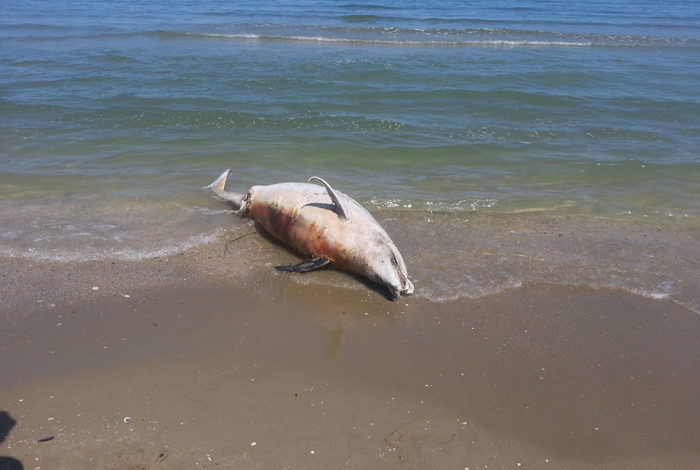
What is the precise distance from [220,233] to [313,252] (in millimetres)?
1415

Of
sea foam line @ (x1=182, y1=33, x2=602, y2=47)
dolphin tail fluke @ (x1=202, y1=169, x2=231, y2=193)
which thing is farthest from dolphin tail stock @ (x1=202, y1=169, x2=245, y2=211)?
sea foam line @ (x1=182, y1=33, x2=602, y2=47)

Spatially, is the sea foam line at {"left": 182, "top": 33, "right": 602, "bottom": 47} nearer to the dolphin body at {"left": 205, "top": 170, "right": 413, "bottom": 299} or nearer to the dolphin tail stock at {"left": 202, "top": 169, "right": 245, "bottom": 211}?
the dolphin tail stock at {"left": 202, "top": 169, "right": 245, "bottom": 211}

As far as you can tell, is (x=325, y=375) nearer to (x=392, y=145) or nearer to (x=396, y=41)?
(x=392, y=145)

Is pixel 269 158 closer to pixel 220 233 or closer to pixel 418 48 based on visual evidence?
pixel 220 233

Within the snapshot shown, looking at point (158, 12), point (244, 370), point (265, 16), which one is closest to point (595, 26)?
point (265, 16)

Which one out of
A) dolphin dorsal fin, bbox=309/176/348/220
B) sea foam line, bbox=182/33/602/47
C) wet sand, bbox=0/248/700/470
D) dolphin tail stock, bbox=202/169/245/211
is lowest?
wet sand, bbox=0/248/700/470

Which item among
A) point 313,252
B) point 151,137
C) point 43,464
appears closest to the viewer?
point 43,464

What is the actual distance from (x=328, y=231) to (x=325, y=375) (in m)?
2.12

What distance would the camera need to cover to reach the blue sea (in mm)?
6934

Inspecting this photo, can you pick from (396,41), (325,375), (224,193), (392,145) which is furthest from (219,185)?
(396,41)

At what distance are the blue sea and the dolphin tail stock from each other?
0.18 meters

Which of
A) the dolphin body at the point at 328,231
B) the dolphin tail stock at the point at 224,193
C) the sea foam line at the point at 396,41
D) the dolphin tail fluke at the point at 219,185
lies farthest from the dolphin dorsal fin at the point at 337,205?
the sea foam line at the point at 396,41

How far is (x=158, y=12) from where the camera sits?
28156 mm

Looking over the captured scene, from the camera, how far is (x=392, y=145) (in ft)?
35.4
